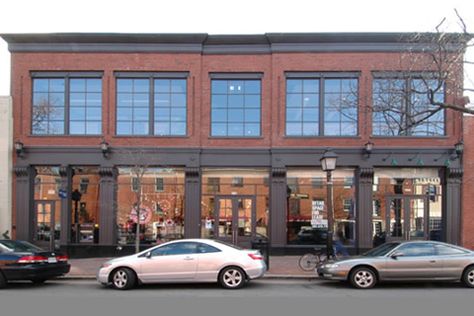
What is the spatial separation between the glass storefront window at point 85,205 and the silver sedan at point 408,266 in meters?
10.8

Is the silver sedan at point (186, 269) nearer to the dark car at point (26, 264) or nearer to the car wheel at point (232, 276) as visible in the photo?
the car wheel at point (232, 276)

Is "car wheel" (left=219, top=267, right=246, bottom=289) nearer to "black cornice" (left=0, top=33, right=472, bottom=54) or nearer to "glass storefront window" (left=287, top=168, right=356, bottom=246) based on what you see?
"glass storefront window" (left=287, top=168, right=356, bottom=246)

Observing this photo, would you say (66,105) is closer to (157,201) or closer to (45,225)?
(45,225)

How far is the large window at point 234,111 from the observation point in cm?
1908

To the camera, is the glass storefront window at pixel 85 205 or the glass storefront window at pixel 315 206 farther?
the glass storefront window at pixel 85 205

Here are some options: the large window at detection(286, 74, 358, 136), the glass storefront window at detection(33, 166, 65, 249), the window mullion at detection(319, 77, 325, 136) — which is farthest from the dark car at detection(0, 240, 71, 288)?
the window mullion at detection(319, 77, 325, 136)

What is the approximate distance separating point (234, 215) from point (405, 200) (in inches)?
274

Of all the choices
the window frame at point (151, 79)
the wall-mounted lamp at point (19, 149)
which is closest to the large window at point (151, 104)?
the window frame at point (151, 79)

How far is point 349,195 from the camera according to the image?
18.9 meters

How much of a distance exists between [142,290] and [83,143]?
9.14m

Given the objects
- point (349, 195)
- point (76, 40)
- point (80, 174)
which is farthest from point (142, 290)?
point (76, 40)

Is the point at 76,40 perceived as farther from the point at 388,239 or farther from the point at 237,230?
the point at 388,239

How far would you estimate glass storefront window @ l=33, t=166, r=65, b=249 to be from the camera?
62.4 ft

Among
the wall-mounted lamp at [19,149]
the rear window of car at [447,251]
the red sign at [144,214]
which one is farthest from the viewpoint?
the red sign at [144,214]
